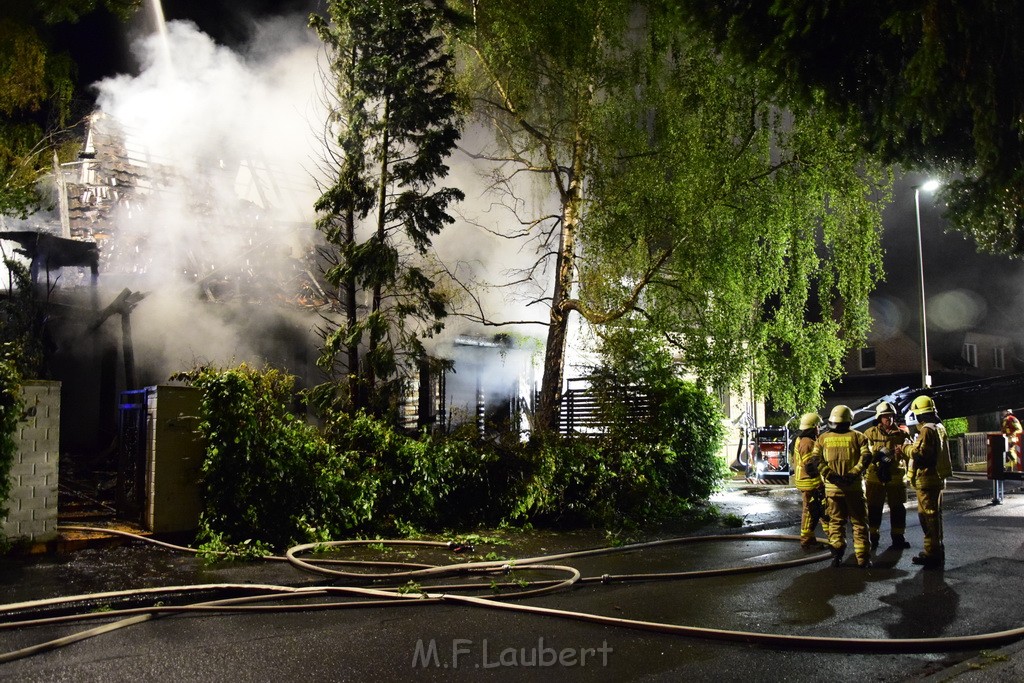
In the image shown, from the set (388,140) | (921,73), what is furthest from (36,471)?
(921,73)

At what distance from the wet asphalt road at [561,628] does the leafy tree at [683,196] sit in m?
4.97

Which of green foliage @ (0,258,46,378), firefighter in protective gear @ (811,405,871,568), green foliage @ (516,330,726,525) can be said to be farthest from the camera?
green foliage @ (0,258,46,378)

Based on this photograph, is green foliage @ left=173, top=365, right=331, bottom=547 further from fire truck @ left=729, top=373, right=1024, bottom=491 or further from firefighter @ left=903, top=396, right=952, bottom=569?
fire truck @ left=729, top=373, right=1024, bottom=491

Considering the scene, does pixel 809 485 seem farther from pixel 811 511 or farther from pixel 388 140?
pixel 388 140

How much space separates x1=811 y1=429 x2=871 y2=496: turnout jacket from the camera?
26.8 ft

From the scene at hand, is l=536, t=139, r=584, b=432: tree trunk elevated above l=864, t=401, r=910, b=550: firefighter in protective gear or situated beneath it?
elevated above

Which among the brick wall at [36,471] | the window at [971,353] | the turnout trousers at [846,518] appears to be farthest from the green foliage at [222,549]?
the window at [971,353]

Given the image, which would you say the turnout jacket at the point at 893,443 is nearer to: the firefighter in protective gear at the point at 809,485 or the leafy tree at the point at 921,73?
the firefighter in protective gear at the point at 809,485

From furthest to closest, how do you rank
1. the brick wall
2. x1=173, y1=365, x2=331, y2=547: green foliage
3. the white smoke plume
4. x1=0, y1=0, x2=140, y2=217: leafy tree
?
the white smoke plume
x1=0, y1=0, x2=140, y2=217: leafy tree
x1=173, y1=365, x2=331, y2=547: green foliage
the brick wall

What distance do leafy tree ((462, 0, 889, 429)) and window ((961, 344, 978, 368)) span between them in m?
36.5

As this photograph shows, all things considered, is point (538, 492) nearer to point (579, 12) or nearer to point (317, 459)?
point (317, 459)

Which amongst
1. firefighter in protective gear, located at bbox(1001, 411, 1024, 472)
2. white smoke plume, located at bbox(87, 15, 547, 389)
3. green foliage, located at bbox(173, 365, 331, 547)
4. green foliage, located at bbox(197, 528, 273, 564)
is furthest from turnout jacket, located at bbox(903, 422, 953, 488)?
firefighter in protective gear, located at bbox(1001, 411, 1024, 472)

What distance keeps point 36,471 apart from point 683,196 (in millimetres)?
9508

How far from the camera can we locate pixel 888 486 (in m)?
9.46
